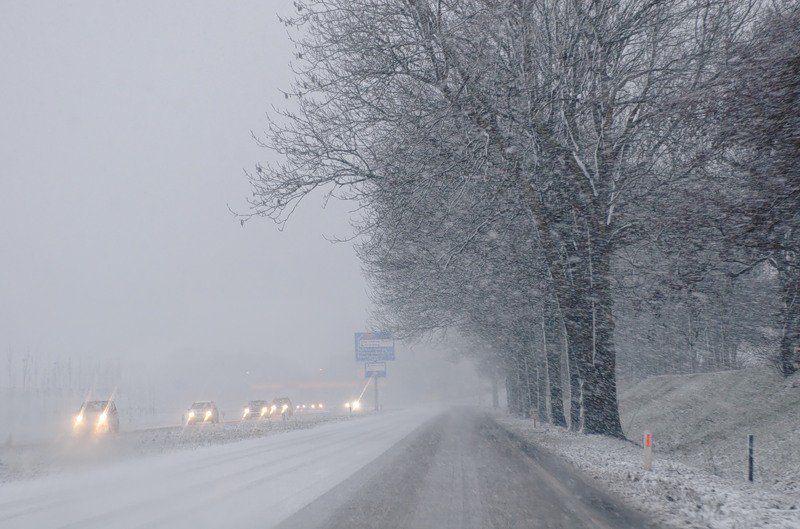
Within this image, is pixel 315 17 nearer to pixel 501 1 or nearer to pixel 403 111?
pixel 403 111

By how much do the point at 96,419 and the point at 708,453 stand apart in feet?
74.5

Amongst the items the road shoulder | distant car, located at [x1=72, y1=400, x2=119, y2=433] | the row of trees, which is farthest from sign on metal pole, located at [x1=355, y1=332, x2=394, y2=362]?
the road shoulder

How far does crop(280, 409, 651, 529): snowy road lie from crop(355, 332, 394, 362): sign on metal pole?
147ft

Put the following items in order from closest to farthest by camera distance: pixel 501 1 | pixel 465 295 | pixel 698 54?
pixel 501 1 → pixel 698 54 → pixel 465 295

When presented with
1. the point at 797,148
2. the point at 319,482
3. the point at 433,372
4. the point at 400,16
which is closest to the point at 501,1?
the point at 400,16

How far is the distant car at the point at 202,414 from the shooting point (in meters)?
39.8

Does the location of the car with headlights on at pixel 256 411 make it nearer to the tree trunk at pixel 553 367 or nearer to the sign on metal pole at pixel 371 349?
the sign on metal pole at pixel 371 349

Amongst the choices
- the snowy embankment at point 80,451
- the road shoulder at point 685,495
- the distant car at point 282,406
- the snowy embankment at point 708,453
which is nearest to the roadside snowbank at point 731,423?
the snowy embankment at point 708,453

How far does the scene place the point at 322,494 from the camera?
1002 centimetres

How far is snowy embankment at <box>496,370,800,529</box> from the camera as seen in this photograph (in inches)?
340

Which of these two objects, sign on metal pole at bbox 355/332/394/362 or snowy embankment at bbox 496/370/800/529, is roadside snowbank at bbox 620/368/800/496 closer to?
snowy embankment at bbox 496/370/800/529

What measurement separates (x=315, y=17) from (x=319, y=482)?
9.86 metres

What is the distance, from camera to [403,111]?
1576 cm

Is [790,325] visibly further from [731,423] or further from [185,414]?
[185,414]
